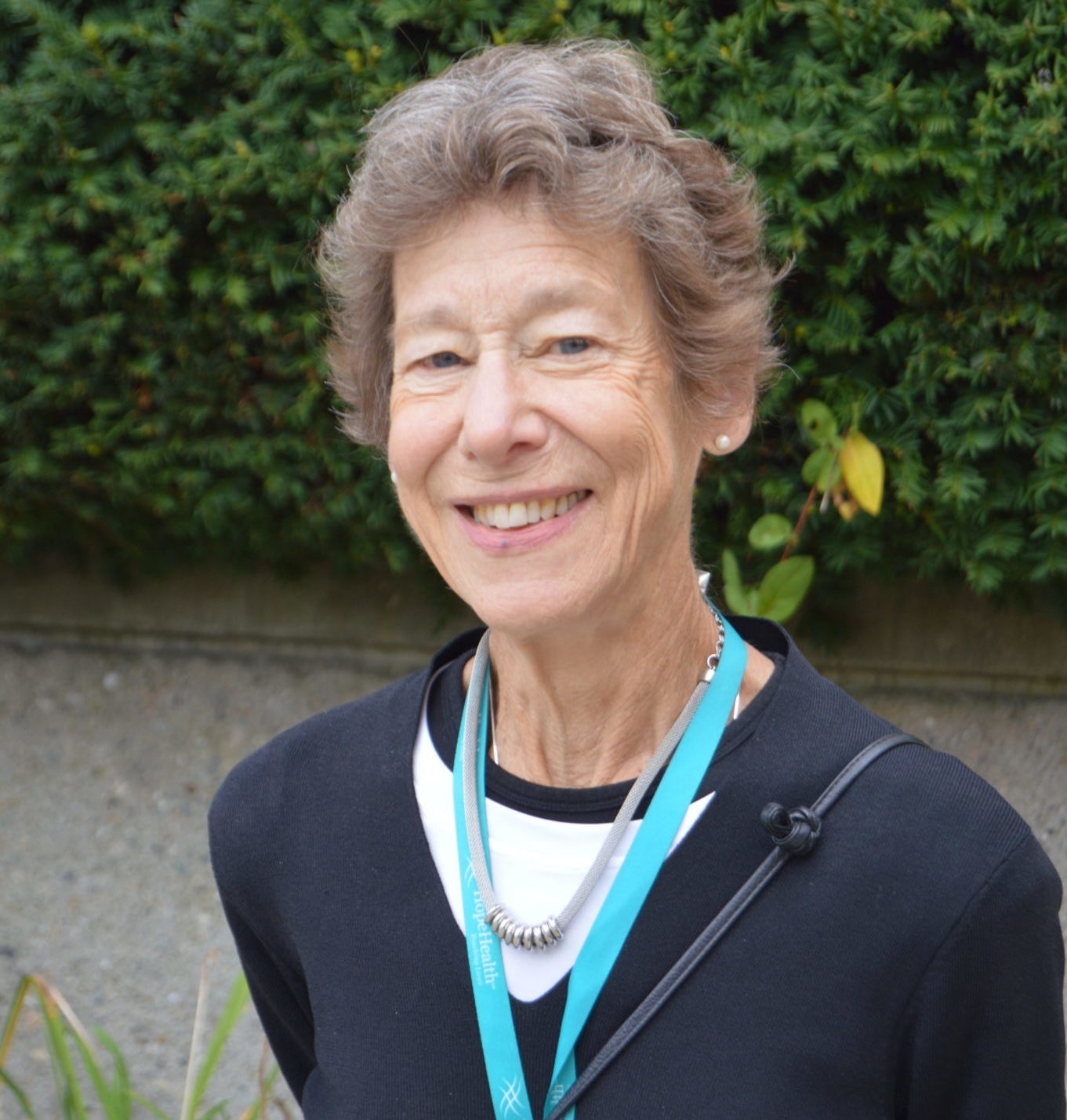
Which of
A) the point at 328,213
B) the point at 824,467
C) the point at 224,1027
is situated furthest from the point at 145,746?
the point at 824,467

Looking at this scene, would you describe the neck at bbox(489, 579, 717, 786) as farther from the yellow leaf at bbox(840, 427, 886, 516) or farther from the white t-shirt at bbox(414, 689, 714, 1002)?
the yellow leaf at bbox(840, 427, 886, 516)

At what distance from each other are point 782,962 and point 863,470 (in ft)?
4.41

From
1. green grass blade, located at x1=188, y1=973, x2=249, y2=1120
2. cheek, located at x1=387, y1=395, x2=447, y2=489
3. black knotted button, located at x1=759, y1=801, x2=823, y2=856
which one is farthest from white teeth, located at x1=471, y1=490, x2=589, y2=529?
green grass blade, located at x1=188, y1=973, x2=249, y2=1120

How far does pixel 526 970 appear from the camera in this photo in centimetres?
164

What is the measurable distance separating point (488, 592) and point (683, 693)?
343 millimetres

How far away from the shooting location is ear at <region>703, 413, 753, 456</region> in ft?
5.86

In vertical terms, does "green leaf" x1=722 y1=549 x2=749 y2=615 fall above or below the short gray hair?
below

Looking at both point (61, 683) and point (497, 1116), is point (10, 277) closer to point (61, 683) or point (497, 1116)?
point (61, 683)

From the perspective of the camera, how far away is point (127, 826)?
150 inches

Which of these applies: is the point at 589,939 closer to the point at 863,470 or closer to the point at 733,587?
the point at 733,587

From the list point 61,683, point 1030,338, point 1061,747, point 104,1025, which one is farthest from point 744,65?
point 104,1025

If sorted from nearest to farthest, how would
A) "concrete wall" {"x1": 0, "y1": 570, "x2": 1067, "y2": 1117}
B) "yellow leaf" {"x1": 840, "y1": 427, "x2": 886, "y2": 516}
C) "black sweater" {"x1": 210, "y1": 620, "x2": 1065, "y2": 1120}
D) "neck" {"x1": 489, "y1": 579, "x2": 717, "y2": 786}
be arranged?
"black sweater" {"x1": 210, "y1": 620, "x2": 1065, "y2": 1120}, "neck" {"x1": 489, "y1": 579, "x2": 717, "y2": 786}, "yellow leaf" {"x1": 840, "y1": 427, "x2": 886, "y2": 516}, "concrete wall" {"x1": 0, "y1": 570, "x2": 1067, "y2": 1117}

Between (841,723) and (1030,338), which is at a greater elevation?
(1030,338)

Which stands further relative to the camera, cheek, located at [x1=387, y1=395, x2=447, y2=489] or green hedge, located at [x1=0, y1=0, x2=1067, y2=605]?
green hedge, located at [x1=0, y1=0, x2=1067, y2=605]
